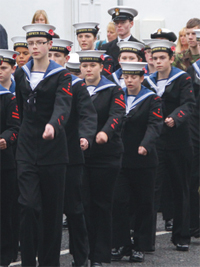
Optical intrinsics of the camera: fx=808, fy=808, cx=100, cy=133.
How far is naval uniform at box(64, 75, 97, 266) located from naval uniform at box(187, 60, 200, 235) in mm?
1973

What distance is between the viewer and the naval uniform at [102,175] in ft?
24.9

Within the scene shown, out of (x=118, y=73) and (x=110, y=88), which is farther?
(x=118, y=73)

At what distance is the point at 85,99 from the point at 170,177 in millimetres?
1805

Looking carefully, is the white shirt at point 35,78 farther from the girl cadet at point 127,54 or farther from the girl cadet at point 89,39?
the girl cadet at point 89,39

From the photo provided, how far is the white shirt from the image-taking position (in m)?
6.84

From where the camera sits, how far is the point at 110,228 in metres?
7.67

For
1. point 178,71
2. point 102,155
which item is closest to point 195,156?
point 178,71

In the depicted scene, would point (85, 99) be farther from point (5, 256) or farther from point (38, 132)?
point (5, 256)

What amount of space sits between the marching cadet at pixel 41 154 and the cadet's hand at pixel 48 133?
0.16 metres

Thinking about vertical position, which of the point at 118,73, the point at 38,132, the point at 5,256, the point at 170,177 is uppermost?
the point at 118,73

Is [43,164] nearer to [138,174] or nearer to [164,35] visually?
[138,174]

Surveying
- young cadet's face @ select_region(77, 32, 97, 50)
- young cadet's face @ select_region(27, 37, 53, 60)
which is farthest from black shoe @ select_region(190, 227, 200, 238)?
young cadet's face @ select_region(27, 37, 53, 60)

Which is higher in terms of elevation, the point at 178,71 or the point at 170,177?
the point at 178,71

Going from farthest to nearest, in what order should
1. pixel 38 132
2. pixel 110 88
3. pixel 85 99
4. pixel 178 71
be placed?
pixel 178 71 < pixel 110 88 < pixel 85 99 < pixel 38 132
